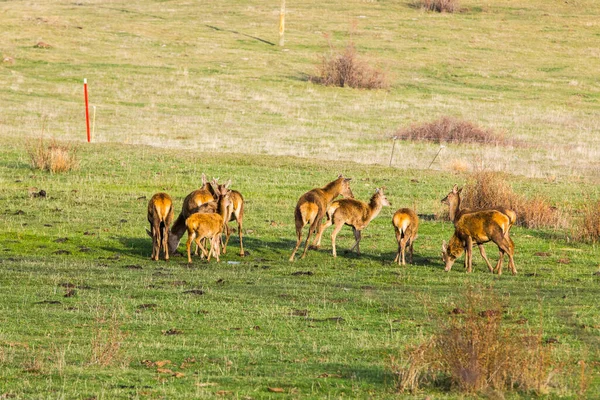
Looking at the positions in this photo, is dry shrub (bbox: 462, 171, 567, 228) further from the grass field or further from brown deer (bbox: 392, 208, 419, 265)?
brown deer (bbox: 392, 208, 419, 265)

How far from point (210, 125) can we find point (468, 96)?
20601 mm

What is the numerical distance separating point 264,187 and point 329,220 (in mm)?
8547

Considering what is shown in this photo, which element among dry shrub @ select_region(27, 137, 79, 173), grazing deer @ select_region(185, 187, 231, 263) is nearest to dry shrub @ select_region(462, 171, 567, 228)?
grazing deer @ select_region(185, 187, 231, 263)

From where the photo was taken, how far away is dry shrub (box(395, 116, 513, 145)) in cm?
4688

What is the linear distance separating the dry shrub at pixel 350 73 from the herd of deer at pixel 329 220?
43102 mm

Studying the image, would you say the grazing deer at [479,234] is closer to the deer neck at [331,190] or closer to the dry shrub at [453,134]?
the deer neck at [331,190]

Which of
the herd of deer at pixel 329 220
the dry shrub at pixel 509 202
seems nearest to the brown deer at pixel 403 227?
the herd of deer at pixel 329 220

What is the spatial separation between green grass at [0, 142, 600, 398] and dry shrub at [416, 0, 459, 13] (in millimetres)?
64857

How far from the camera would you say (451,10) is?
310ft

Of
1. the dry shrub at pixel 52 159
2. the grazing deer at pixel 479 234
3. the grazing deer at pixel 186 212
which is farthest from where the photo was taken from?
the dry shrub at pixel 52 159

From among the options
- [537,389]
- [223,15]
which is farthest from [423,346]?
[223,15]

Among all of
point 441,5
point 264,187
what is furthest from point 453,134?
point 441,5

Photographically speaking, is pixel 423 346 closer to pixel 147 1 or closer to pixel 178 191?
pixel 178 191

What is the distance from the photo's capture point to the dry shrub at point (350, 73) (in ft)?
215
